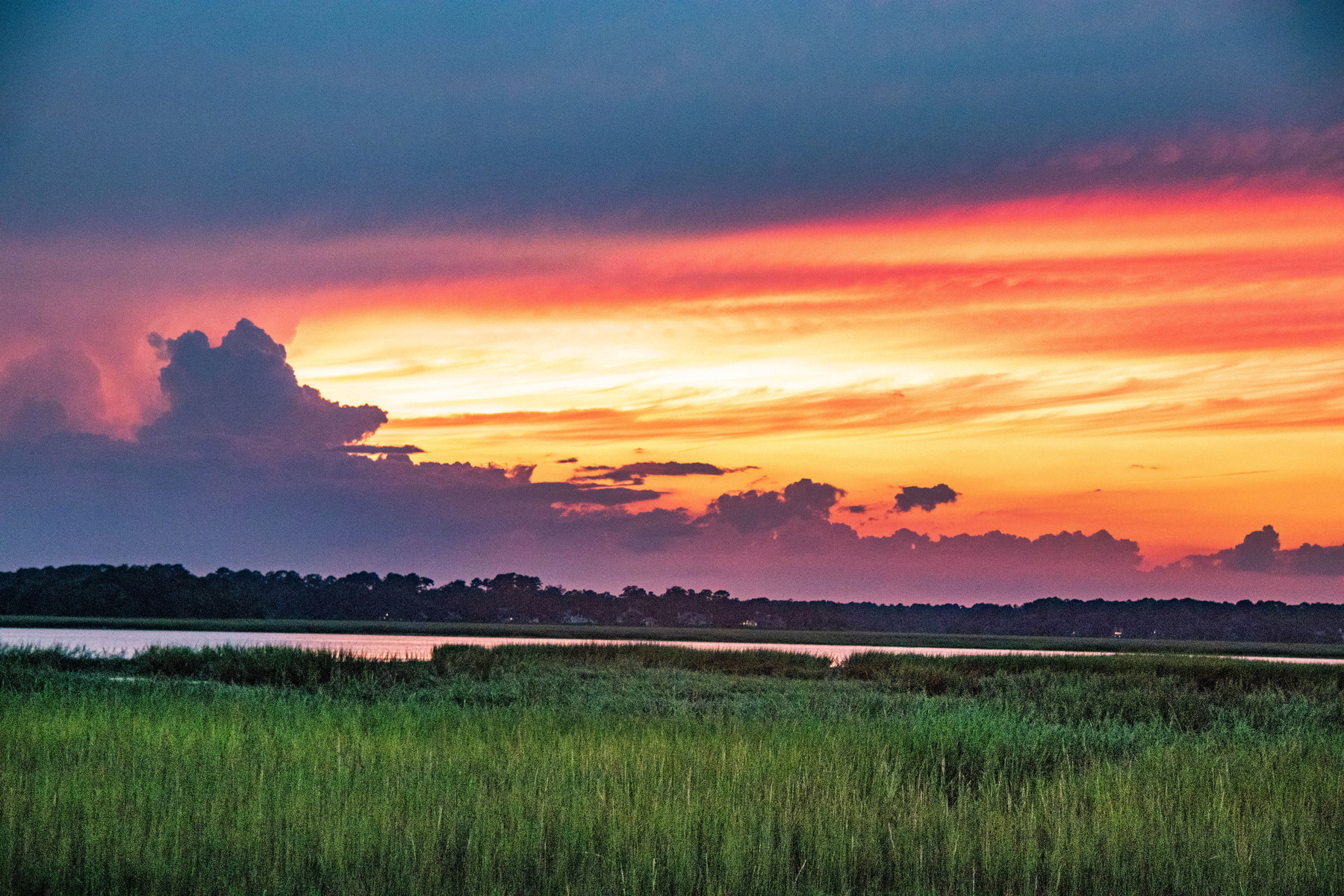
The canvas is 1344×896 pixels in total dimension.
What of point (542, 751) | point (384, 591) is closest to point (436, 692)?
point (542, 751)

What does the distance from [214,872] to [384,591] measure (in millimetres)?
134173

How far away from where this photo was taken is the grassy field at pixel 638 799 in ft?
29.1

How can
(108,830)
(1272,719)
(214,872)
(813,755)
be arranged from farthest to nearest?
(1272,719)
(813,755)
(108,830)
(214,872)

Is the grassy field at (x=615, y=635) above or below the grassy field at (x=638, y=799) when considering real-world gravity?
below

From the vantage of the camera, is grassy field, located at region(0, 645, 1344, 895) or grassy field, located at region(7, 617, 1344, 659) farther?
grassy field, located at region(7, 617, 1344, 659)

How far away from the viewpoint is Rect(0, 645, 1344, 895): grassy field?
888cm

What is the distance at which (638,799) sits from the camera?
10898 mm

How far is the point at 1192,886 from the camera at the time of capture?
29.7 ft

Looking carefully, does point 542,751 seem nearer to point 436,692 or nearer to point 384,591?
point 436,692

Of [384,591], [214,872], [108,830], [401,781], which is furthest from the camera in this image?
[384,591]

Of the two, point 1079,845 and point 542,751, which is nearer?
point 1079,845

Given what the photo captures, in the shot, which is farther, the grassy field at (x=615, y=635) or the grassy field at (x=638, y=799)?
the grassy field at (x=615, y=635)

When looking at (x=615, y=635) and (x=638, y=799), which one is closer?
(x=638, y=799)

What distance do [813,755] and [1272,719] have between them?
1551cm
